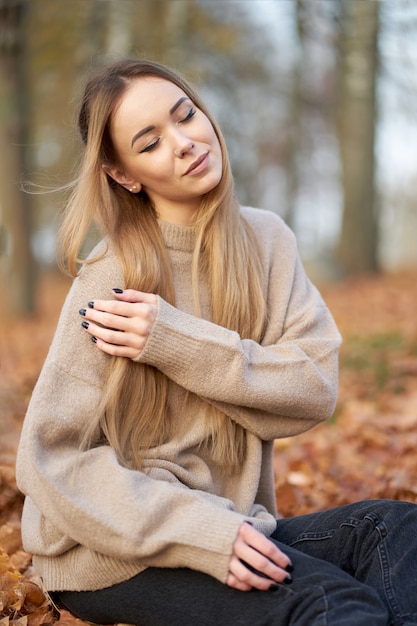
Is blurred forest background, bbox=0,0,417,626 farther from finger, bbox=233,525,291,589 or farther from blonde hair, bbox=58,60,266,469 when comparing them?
finger, bbox=233,525,291,589

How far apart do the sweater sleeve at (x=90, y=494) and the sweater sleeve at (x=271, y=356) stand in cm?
25

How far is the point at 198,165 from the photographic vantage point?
2.49 meters

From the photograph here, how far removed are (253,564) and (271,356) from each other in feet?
2.34

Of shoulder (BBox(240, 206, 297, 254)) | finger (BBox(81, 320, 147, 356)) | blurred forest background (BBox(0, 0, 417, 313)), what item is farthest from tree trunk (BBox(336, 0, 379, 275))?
finger (BBox(81, 320, 147, 356))

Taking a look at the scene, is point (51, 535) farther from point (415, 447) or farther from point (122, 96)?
point (415, 447)

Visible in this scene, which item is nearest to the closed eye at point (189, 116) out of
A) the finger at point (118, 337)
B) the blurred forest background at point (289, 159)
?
the blurred forest background at point (289, 159)

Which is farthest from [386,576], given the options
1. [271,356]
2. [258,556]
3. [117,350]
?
[117,350]

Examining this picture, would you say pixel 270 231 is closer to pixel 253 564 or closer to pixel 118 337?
pixel 118 337

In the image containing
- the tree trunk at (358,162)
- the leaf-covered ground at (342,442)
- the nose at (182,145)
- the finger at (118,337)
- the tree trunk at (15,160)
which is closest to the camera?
the finger at (118,337)

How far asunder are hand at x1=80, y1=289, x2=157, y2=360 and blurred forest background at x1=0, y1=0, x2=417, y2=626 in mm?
605

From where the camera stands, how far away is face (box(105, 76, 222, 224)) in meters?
2.46

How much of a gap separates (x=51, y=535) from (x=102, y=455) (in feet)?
1.09

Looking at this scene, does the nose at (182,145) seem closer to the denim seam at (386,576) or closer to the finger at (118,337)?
the finger at (118,337)

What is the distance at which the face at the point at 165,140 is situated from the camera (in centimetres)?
246
